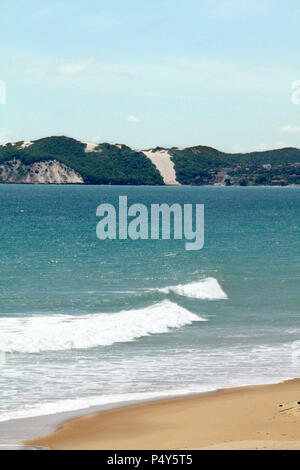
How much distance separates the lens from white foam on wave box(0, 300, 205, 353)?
30047 mm

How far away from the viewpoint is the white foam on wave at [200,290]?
140 feet

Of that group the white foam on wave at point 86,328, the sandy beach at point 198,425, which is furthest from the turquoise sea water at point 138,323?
the sandy beach at point 198,425

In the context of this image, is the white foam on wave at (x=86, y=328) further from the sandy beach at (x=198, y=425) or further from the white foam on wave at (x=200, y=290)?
the sandy beach at (x=198, y=425)

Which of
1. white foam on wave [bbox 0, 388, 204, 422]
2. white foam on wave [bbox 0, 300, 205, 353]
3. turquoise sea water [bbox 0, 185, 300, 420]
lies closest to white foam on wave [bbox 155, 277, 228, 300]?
turquoise sea water [bbox 0, 185, 300, 420]

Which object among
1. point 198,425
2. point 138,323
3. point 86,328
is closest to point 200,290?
point 138,323

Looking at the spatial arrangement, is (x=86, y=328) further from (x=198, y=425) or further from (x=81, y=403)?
(x=198, y=425)

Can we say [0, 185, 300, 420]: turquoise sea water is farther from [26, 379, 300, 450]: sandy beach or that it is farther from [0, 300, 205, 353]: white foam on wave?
[26, 379, 300, 450]: sandy beach

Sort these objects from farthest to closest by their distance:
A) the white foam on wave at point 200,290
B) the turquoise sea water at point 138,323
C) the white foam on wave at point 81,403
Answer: the white foam on wave at point 200,290 < the turquoise sea water at point 138,323 < the white foam on wave at point 81,403

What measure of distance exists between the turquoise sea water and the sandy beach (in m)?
1.50

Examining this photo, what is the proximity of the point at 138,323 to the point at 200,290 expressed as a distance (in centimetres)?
1076

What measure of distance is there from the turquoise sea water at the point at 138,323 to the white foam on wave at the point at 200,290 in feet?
0.22

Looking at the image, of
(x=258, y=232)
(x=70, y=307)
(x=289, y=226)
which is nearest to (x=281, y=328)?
(x=70, y=307)

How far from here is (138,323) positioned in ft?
112
